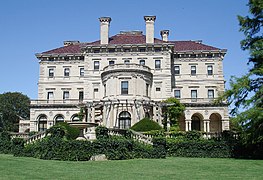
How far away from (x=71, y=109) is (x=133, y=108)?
47.0ft

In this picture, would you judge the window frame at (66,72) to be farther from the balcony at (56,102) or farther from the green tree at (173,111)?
the green tree at (173,111)

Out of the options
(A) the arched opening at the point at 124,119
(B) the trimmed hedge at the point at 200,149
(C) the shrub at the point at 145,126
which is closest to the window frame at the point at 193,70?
(A) the arched opening at the point at 124,119

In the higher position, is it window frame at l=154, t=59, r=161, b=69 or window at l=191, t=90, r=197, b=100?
window frame at l=154, t=59, r=161, b=69

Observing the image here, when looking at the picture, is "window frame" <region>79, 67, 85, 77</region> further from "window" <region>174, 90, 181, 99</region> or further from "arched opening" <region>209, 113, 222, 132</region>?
"arched opening" <region>209, 113, 222, 132</region>

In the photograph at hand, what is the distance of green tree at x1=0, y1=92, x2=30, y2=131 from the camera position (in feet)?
230

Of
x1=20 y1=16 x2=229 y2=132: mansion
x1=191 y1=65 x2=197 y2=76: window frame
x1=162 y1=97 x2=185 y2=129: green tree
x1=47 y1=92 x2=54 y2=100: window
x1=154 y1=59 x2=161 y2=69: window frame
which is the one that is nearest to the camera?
x1=162 y1=97 x2=185 y2=129: green tree

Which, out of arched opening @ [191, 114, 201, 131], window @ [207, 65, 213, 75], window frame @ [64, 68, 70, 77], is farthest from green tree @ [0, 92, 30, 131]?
window @ [207, 65, 213, 75]

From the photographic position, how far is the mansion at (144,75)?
47188mm

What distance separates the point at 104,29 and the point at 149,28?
6.34m

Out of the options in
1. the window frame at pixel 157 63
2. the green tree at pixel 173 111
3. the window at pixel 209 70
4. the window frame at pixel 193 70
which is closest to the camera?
the green tree at pixel 173 111

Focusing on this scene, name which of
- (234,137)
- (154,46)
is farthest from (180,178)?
(154,46)

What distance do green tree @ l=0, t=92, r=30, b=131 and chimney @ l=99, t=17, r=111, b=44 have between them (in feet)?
101

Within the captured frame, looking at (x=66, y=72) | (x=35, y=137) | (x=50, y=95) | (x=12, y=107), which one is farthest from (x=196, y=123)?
(x=12, y=107)

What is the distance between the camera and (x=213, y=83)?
49.8 metres
